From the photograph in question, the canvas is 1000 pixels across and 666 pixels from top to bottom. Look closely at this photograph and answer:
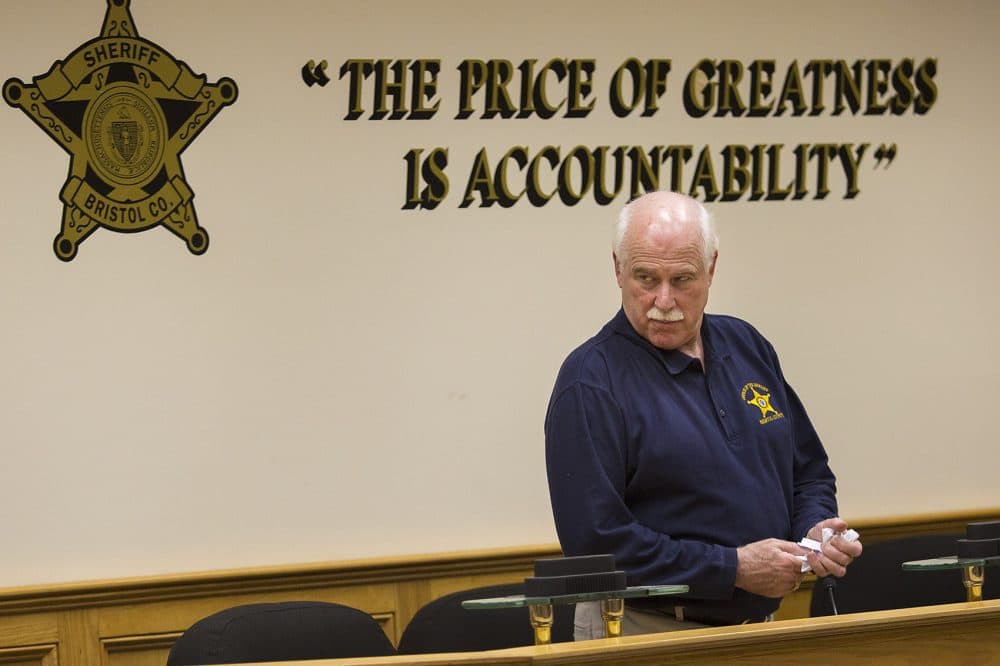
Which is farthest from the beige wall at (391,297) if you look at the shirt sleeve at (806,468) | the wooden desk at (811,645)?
the wooden desk at (811,645)

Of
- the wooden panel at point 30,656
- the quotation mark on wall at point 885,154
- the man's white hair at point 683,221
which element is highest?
the quotation mark on wall at point 885,154

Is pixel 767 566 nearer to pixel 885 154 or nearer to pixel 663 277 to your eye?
pixel 663 277

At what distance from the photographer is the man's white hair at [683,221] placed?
285cm

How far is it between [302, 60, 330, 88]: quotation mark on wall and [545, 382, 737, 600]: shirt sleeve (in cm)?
168

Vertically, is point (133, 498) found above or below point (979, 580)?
above

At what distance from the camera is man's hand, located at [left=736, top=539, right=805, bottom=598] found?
2.65 meters

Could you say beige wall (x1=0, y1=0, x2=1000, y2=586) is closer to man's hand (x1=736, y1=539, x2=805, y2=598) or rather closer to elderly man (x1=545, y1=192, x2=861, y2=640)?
elderly man (x1=545, y1=192, x2=861, y2=640)

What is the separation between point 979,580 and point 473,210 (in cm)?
214

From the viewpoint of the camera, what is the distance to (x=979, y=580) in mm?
2457

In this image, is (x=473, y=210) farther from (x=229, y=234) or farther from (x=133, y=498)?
(x=133, y=498)

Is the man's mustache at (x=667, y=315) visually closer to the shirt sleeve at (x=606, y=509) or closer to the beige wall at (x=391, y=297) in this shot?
the shirt sleeve at (x=606, y=509)

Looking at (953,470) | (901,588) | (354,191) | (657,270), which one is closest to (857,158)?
(953,470)

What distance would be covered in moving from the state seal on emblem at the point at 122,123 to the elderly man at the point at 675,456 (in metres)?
1.59

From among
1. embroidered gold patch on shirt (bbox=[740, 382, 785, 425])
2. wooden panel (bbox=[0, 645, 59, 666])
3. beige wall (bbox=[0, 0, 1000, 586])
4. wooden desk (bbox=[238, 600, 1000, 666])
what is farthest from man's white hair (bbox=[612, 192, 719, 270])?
wooden panel (bbox=[0, 645, 59, 666])
